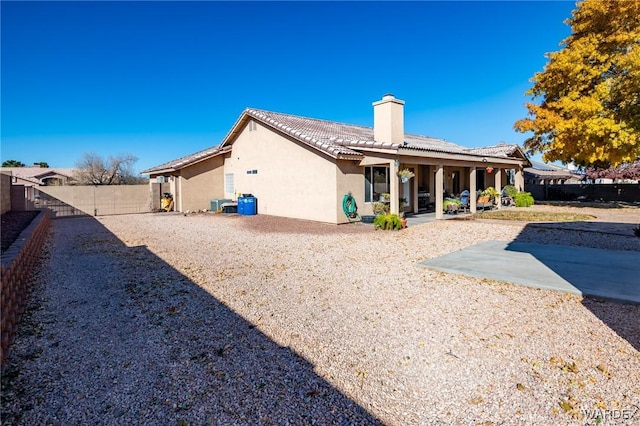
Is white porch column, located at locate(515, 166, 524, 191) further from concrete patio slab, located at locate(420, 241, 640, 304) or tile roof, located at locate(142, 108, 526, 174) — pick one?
concrete patio slab, located at locate(420, 241, 640, 304)

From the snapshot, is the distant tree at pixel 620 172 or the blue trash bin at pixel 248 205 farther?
the distant tree at pixel 620 172

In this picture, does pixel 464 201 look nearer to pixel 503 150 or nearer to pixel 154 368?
pixel 503 150

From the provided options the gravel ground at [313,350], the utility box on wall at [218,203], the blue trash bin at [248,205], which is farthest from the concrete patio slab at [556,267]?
the utility box on wall at [218,203]

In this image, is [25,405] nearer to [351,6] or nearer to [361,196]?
[361,196]

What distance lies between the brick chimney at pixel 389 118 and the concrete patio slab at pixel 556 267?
7.50m

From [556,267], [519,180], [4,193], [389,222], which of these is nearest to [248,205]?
[389,222]

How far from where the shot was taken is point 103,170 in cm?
3784

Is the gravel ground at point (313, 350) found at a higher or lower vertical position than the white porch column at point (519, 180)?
lower

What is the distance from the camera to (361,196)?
15.5 meters

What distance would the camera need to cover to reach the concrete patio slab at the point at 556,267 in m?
5.53

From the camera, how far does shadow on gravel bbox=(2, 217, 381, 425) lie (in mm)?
2807

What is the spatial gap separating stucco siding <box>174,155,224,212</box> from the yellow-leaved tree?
18.4 m

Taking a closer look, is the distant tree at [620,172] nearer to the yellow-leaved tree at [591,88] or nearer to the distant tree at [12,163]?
the yellow-leaved tree at [591,88]

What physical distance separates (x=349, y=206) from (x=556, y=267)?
8775 mm
